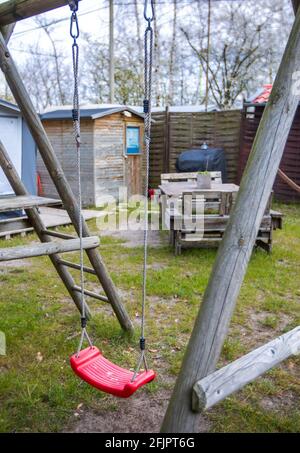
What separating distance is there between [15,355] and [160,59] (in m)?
15.5

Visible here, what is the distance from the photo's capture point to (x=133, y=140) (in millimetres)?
9414

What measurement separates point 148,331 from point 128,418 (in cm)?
101

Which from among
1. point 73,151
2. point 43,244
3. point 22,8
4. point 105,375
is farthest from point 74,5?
point 73,151

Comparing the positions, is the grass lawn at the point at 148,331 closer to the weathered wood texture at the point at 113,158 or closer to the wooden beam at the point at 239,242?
the wooden beam at the point at 239,242

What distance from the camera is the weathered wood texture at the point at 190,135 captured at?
924 centimetres

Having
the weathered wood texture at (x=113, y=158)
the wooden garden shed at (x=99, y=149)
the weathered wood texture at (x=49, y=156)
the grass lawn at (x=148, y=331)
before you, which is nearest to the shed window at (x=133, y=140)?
the wooden garden shed at (x=99, y=149)

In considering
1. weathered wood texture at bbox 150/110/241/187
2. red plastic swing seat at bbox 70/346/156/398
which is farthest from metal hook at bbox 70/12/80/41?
weathered wood texture at bbox 150/110/241/187

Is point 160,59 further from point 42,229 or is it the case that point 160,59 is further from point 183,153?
point 42,229

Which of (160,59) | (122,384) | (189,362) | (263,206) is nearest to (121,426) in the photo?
(122,384)

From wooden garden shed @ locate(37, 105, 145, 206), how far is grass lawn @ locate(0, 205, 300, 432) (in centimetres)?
379

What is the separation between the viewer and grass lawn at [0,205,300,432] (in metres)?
2.14

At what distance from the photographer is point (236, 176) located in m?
9.33

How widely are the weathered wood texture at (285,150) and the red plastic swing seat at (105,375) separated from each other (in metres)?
7.15

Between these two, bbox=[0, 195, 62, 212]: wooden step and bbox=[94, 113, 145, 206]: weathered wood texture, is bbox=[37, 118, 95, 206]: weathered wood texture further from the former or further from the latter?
bbox=[0, 195, 62, 212]: wooden step
